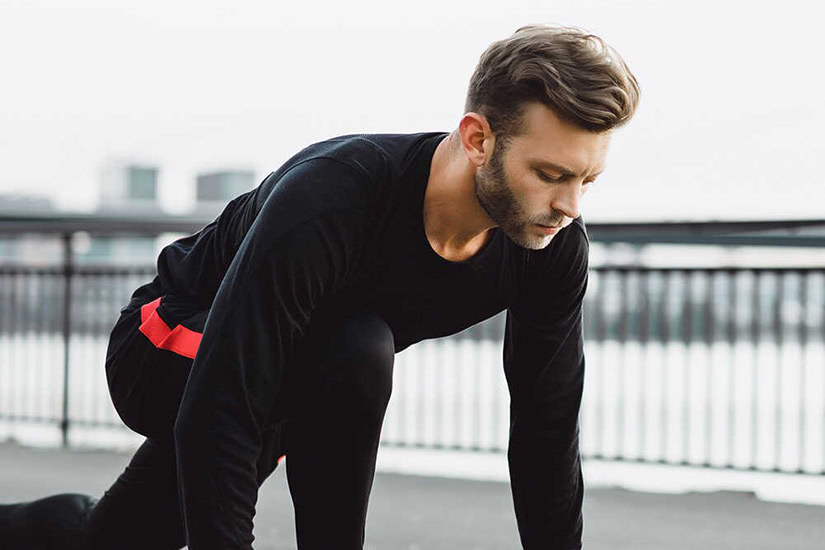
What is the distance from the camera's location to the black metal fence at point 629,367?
4.53 meters

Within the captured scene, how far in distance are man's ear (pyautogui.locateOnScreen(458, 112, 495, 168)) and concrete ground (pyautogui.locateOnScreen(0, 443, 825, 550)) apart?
176cm

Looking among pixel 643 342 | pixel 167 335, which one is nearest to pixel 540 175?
pixel 167 335

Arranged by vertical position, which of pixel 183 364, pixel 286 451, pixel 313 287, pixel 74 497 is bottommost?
pixel 74 497

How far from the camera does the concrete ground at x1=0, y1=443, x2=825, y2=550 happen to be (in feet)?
11.0

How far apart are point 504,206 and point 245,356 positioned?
45cm

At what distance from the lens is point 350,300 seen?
74.0 inches

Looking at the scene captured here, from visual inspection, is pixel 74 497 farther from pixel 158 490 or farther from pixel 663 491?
pixel 663 491

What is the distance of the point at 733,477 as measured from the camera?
4504 mm

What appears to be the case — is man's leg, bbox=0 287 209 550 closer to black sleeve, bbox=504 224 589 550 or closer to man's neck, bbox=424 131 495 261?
man's neck, bbox=424 131 495 261

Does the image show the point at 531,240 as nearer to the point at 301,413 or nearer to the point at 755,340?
the point at 301,413

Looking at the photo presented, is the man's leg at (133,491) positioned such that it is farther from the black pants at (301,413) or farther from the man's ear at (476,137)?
the man's ear at (476,137)

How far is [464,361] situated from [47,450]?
1.95m

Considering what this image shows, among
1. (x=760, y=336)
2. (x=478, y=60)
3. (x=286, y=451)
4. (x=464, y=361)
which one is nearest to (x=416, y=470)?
(x=464, y=361)

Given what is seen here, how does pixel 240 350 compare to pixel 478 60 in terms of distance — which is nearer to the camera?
pixel 240 350
